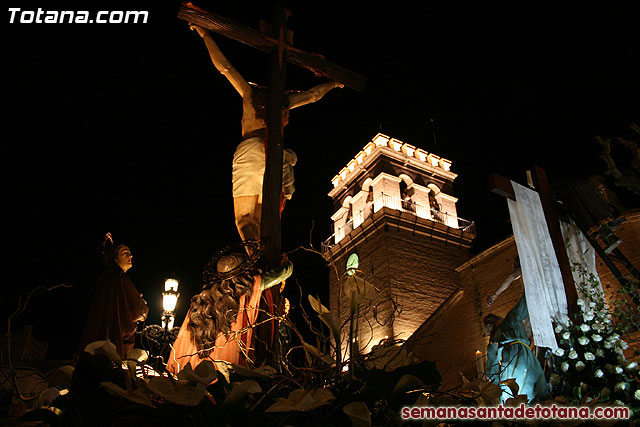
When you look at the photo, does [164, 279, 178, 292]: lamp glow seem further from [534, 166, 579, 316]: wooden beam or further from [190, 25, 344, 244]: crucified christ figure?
[534, 166, 579, 316]: wooden beam

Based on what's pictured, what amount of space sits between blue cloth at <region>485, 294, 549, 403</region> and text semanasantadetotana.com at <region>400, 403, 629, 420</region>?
2645mm

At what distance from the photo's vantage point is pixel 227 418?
3.67 feet

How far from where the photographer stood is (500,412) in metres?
1.43

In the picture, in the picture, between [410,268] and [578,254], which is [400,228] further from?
[578,254]

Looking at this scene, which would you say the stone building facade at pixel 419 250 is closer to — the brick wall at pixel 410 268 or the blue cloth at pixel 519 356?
the brick wall at pixel 410 268

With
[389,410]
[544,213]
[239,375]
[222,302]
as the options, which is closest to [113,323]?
[222,302]

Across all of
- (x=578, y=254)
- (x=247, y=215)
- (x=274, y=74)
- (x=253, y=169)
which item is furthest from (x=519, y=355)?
(x=274, y=74)

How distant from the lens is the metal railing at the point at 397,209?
1044 inches

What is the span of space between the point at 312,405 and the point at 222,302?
7.07ft

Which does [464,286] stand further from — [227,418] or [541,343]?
[227,418]

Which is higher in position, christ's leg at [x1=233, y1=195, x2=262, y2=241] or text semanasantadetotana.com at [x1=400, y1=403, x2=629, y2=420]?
christ's leg at [x1=233, y1=195, x2=262, y2=241]

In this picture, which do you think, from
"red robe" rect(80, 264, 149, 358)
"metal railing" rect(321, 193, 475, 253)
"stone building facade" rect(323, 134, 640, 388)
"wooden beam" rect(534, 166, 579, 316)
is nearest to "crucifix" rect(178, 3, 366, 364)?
"red robe" rect(80, 264, 149, 358)

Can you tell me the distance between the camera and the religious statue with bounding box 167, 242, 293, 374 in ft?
9.83

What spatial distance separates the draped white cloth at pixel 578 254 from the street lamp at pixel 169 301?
21.5 ft
